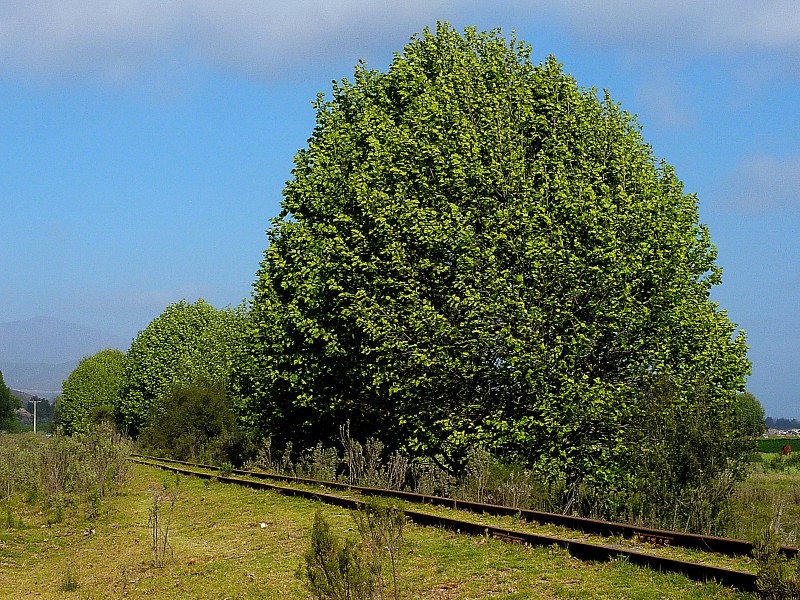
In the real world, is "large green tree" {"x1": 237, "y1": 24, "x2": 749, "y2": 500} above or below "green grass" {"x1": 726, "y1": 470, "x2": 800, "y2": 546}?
above

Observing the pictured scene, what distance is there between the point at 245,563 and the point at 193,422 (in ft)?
122

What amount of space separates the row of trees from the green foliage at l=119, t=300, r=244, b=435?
37.4 m

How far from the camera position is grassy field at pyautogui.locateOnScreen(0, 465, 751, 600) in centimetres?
990

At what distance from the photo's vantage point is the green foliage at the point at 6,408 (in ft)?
551

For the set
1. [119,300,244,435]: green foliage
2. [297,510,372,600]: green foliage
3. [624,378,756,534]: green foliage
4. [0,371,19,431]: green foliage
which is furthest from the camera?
[0,371,19,431]: green foliage

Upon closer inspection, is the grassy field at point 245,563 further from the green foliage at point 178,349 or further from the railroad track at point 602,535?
the green foliage at point 178,349

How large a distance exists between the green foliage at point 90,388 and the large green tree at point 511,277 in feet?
240

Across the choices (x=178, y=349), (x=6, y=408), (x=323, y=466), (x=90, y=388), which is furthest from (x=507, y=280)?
(x=6, y=408)

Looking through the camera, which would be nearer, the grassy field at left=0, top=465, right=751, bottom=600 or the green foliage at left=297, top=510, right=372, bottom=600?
the green foliage at left=297, top=510, right=372, bottom=600

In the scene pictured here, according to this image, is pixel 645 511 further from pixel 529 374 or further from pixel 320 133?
pixel 320 133

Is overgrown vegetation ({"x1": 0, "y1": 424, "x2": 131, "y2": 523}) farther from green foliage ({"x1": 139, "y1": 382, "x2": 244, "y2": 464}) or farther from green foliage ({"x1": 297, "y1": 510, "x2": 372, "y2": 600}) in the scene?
green foliage ({"x1": 139, "y1": 382, "x2": 244, "y2": 464})

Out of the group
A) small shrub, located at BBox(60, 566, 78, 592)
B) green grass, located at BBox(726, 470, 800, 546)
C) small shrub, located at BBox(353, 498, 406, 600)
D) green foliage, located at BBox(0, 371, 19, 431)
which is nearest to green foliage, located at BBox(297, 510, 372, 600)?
small shrub, located at BBox(353, 498, 406, 600)

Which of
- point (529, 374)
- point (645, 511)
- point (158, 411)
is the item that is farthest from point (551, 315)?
point (158, 411)

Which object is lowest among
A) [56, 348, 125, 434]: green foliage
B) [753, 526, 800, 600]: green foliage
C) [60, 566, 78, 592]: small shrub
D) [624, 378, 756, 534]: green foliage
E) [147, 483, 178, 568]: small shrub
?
[60, 566, 78, 592]: small shrub
